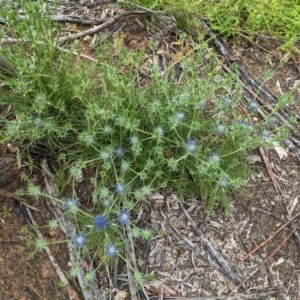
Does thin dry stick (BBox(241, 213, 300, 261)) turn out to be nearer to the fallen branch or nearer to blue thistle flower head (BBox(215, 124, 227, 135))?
blue thistle flower head (BBox(215, 124, 227, 135))

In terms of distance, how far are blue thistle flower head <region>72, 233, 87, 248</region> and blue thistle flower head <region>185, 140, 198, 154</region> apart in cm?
64

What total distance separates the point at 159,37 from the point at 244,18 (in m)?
0.65

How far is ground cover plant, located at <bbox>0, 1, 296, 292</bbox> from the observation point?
2500 mm

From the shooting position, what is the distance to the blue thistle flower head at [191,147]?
2.54 meters

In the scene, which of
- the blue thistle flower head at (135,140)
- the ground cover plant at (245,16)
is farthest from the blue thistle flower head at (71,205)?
the ground cover plant at (245,16)

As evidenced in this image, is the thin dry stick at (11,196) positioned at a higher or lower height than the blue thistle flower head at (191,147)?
lower

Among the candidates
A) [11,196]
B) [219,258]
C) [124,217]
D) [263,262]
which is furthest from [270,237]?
[11,196]

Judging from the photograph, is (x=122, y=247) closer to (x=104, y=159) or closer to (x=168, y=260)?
(x=168, y=260)

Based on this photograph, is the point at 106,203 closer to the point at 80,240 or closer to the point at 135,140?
the point at 80,240

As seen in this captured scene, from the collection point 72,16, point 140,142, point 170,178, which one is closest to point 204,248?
point 170,178

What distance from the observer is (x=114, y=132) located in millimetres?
2650

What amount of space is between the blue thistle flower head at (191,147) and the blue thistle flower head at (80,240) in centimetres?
64

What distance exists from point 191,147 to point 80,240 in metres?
0.68

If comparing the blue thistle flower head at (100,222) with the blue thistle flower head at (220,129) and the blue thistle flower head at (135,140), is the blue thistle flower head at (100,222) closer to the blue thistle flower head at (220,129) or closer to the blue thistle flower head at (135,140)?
the blue thistle flower head at (135,140)
